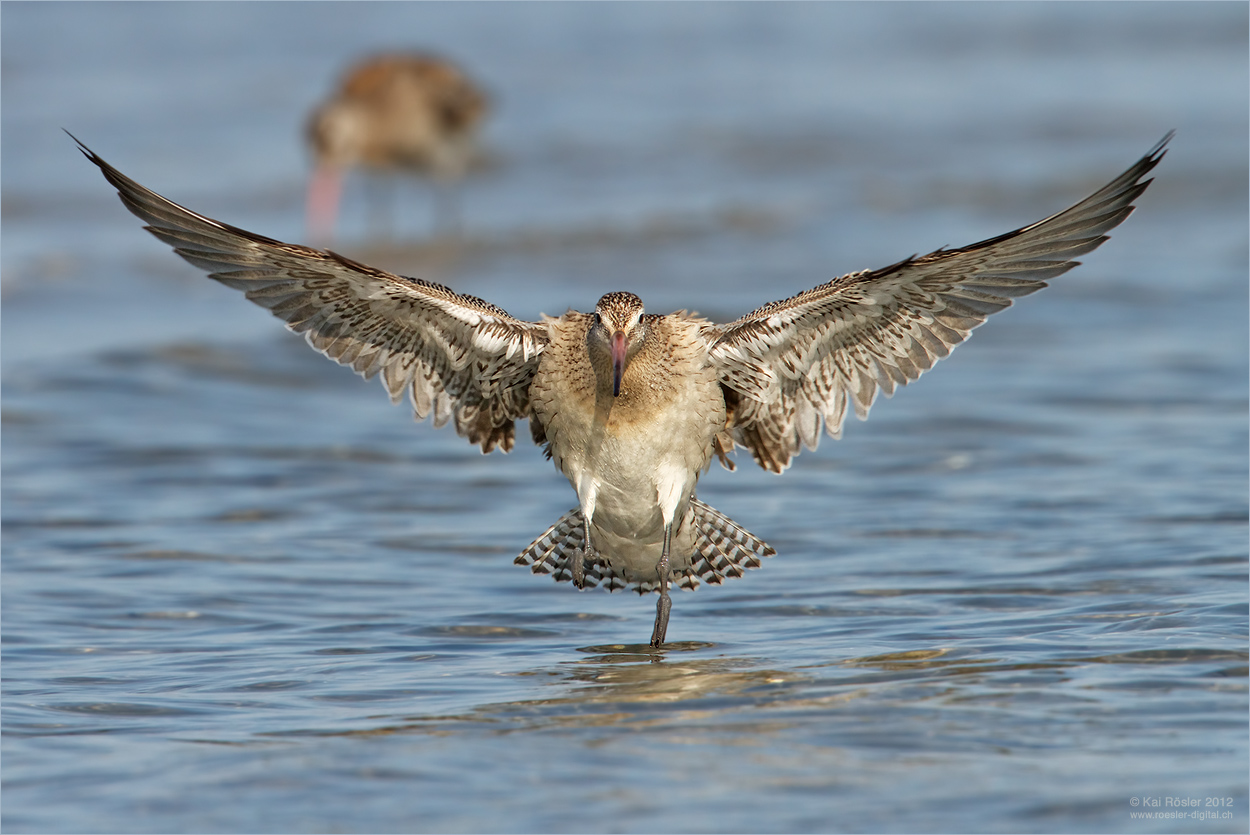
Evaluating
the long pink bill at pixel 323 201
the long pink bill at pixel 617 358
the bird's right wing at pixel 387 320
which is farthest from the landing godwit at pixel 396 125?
the long pink bill at pixel 617 358

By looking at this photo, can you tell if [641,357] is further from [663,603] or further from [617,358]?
[663,603]

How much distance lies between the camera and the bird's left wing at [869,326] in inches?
203

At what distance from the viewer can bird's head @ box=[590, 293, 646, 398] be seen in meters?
5.28

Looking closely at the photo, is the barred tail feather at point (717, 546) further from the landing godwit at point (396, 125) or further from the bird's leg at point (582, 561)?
the landing godwit at point (396, 125)

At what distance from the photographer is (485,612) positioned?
579 centimetres

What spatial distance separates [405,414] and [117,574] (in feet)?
8.70

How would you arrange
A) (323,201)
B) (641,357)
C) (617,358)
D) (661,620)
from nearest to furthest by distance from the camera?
(617,358)
(661,620)
(641,357)
(323,201)

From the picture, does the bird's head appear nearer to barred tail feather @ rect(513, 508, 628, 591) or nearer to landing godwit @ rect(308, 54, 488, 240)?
barred tail feather @ rect(513, 508, 628, 591)

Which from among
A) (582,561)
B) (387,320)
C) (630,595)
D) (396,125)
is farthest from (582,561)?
(396,125)

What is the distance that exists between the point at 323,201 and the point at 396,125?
3.56 feet

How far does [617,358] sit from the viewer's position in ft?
17.2

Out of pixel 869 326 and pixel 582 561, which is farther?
pixel 582 561

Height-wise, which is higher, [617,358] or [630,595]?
[617,358]

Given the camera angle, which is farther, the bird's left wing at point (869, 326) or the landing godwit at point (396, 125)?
the landing godwit at point (396, 125)
